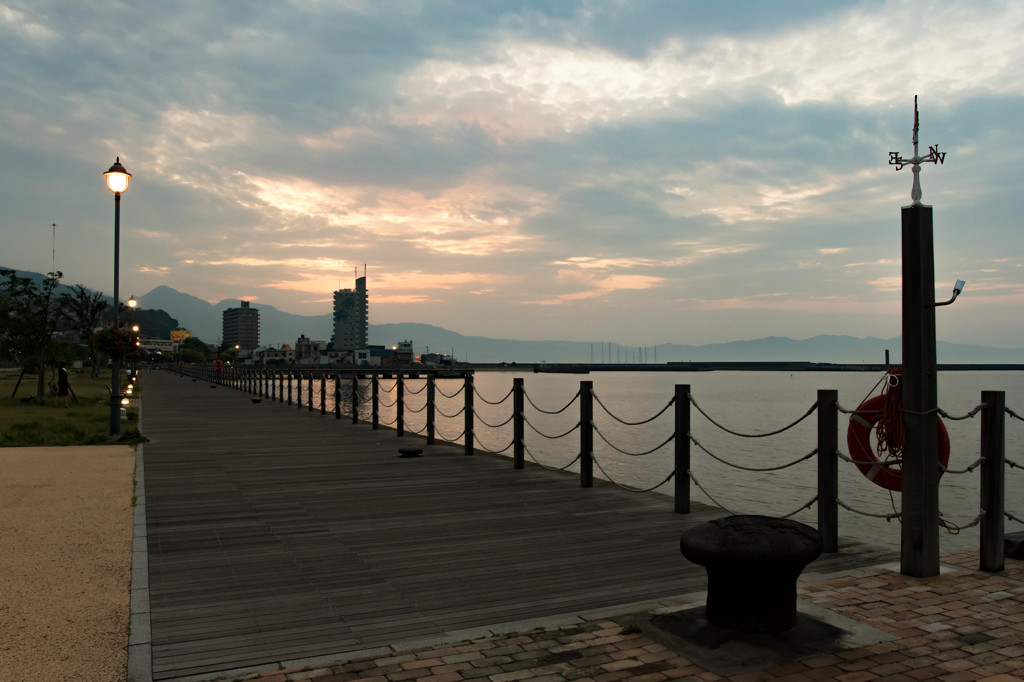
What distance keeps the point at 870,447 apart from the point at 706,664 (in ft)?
10.1

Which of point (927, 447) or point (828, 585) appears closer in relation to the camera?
point (828, 585)

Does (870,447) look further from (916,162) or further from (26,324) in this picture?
(26,324)

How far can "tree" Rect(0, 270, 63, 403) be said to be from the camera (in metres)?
27.5

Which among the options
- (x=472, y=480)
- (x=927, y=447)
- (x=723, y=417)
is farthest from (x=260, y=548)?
(x=723, y=417)

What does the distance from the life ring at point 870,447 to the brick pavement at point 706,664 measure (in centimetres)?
149

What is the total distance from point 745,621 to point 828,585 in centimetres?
135

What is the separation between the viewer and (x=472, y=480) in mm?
10195

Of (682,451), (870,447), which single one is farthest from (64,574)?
(870,447)

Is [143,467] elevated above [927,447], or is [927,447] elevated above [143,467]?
[927,447]

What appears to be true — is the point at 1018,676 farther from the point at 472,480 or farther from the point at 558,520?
the point at 472,480

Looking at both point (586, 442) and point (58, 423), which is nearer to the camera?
point (586, 442)

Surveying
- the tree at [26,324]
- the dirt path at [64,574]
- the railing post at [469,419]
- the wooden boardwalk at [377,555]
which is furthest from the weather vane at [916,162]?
the tree at [26,324]

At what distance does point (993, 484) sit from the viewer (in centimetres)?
540

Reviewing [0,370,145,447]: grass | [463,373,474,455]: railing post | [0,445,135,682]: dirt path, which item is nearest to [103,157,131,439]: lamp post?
[0,370,145,447]: grass
